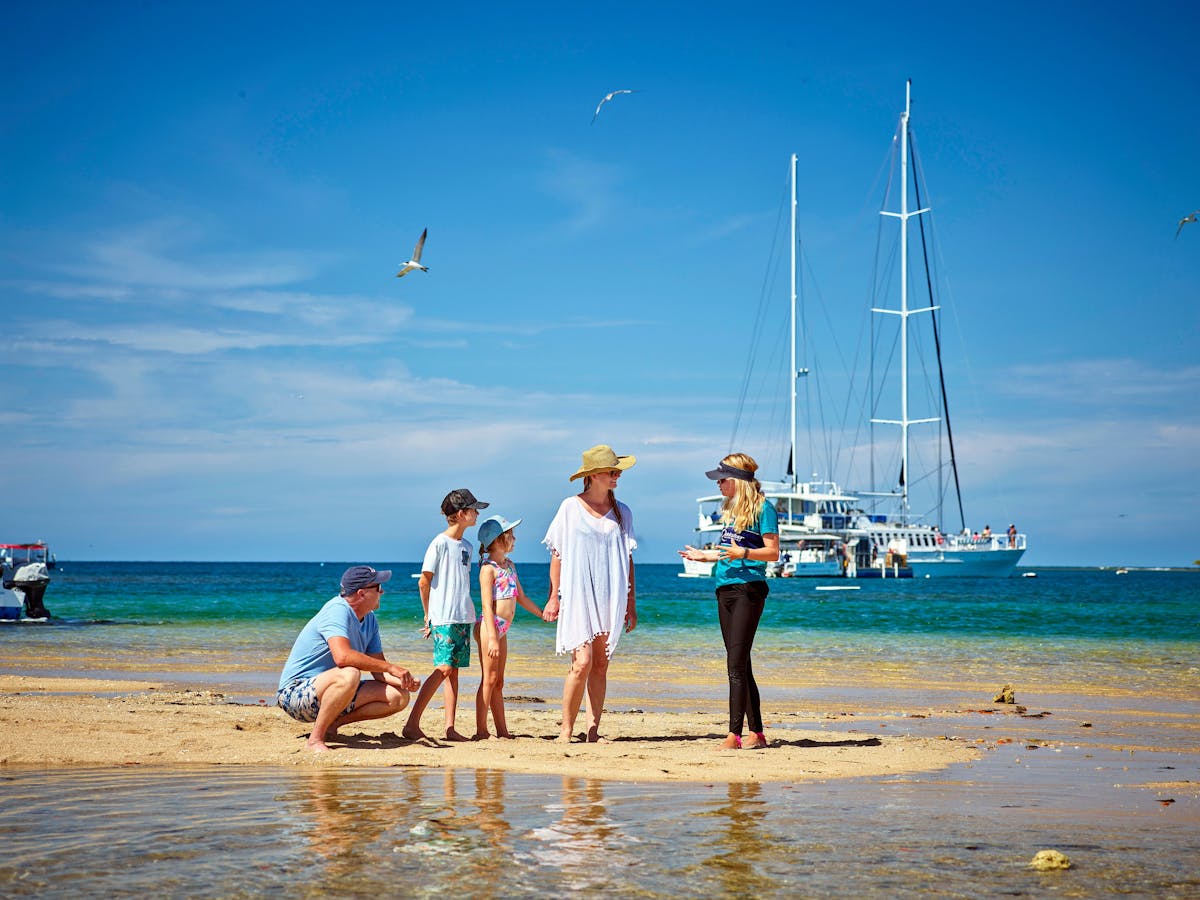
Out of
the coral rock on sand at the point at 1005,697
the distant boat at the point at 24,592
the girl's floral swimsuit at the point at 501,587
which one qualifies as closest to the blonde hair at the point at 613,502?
the girl's floral swimsuit at the point at 501,587

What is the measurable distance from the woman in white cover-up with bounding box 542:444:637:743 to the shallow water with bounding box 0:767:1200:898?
1.39 meters

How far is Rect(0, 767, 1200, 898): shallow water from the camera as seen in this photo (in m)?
4.40

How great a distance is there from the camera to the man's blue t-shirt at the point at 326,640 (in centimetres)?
753

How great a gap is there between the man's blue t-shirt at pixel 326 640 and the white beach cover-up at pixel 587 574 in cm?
128

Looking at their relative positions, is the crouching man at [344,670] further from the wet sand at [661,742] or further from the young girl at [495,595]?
the young girl at [495,595]

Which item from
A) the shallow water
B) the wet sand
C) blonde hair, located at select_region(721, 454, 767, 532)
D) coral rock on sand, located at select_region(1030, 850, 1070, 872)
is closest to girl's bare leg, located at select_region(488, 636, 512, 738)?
the wet sand

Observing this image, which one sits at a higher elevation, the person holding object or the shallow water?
the person holding object

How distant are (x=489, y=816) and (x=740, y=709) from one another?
2.73 meters

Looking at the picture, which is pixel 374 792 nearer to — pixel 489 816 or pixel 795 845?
pixel 489 816

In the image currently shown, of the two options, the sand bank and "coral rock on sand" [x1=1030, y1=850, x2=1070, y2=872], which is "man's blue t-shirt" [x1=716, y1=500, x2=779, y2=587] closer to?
the sand bank

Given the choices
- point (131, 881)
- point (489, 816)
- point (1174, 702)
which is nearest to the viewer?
point (131, 881)

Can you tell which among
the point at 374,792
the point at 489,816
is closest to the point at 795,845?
the point at 489,816

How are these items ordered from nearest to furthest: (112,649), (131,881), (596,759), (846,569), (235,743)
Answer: (131,881), (596,759), (235,743), (112,649), (846,569)

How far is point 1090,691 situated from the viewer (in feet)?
45.1
